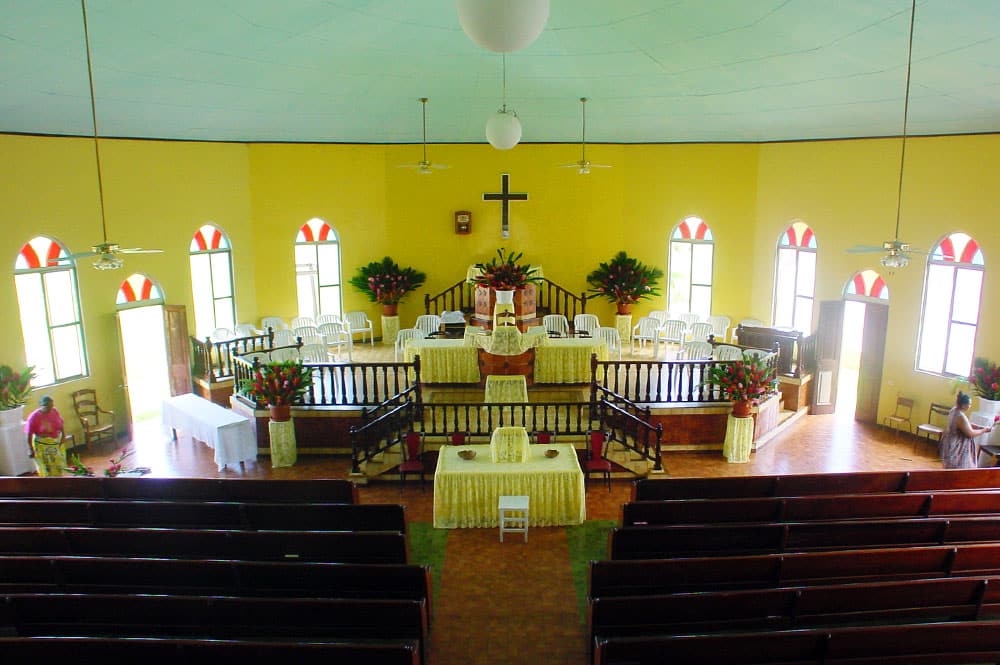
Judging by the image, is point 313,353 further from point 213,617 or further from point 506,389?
point 213,617

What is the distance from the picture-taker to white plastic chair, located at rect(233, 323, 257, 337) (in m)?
14.9

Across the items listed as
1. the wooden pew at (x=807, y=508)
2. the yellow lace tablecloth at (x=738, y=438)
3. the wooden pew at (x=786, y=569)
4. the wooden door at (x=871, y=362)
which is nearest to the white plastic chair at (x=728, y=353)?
the yellow lace tablecloth at (x=738, y=438)

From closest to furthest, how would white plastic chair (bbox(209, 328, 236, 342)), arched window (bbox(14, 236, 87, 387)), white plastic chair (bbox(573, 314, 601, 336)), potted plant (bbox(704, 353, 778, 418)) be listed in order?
1. potted plant (bbox(704, 353, 778, 418))
2. arched window (bbox(14, 236, 87, 387))
3. white plastic chair (bbox(209, 328, 236, 342))
4. white plastic chair (bbox(573, 314, 601, 336))

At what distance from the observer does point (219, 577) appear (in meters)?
6.18

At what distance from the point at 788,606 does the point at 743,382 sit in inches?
217

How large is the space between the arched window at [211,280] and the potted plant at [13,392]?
4.01 meters

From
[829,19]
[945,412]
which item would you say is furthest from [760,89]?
[945,412]

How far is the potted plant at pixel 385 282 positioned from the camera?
16.6 meters

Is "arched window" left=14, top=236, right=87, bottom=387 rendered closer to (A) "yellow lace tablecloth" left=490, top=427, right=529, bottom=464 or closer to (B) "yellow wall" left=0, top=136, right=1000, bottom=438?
(B) "yellow wall" left=0, top=136, right=1000, bottom=438

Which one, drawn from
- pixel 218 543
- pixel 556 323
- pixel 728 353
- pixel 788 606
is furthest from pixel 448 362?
pixel 788 606

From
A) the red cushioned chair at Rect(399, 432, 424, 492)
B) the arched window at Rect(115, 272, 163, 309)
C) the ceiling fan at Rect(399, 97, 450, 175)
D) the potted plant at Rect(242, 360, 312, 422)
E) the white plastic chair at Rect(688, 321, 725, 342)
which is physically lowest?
the red cushioned chair at Rect(399, 432, 424, 492)

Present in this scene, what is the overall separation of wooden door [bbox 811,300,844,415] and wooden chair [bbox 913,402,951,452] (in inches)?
67.1

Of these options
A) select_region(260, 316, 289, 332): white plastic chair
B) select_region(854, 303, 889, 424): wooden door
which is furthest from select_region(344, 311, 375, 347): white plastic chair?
select_region(854, 303, 889, 424): wooden door

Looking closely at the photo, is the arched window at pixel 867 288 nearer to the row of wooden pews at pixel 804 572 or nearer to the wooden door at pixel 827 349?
the wooden door at pixel 827 349
